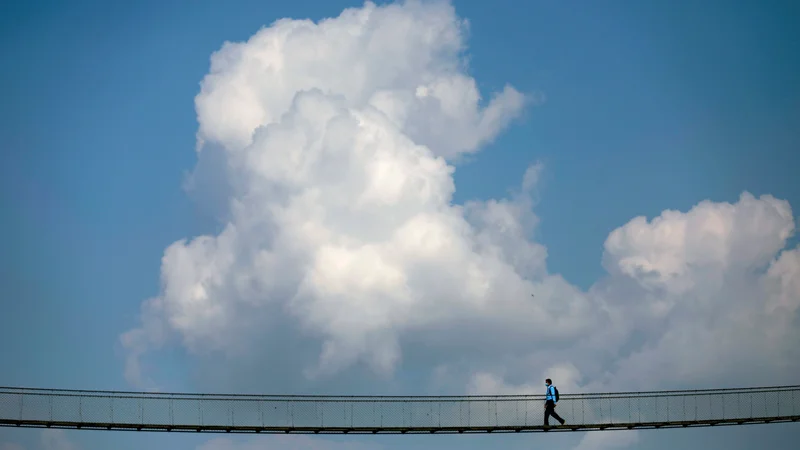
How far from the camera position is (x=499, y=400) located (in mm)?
98375

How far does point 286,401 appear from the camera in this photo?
98000 millimetres

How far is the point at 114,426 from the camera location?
316 ft

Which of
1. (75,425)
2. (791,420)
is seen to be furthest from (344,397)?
(791,420)

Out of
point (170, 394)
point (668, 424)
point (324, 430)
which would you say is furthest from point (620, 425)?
point (170, 394)

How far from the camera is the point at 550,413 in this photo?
325 feet

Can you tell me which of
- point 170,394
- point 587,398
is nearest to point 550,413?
point 587,398

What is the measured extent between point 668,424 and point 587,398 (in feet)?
16.6

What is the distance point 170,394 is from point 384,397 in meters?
12.7

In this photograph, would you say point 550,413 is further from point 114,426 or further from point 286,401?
point 114,426

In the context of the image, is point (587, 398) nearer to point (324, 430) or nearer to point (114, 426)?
point (324, 430)

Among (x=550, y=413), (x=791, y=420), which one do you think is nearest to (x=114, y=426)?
(x=550, y=413)

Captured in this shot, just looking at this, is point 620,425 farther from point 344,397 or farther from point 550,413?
point 344,397

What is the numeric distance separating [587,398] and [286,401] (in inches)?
713

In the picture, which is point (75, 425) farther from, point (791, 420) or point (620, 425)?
point (791, 420)
